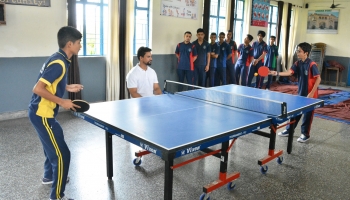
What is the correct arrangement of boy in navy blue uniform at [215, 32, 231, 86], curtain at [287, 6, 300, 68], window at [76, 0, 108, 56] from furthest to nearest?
1. curtain at [287, 6, 300, 68]
2. boy in navy blue uniform at [215, 32, 231, 86]
3. window at [76, 0, 108, 56]

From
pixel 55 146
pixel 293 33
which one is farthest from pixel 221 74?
pixel 55 146

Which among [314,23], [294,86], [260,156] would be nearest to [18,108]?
[260,156]

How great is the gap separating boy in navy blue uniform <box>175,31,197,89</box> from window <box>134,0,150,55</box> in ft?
2.64

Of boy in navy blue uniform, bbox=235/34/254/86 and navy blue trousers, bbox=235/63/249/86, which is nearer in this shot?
boy in navy blue uniform, bbox=235/34/254/86

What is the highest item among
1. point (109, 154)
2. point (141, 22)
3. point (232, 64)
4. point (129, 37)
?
point (141, 22)

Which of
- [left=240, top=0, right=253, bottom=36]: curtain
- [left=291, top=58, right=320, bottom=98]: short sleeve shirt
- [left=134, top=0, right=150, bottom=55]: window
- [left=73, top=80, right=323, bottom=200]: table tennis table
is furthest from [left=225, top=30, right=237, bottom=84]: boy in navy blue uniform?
[left=73, top=80, right=323, bottom=200]: table tennis table

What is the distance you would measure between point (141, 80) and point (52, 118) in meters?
1.62

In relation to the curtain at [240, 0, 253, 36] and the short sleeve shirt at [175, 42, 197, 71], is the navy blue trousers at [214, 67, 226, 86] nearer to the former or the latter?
the short sleeve shirt at [175, 42, 197, 71]

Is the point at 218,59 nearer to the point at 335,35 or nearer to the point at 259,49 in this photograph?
the point at 259,49

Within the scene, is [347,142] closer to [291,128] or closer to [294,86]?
[291,128]

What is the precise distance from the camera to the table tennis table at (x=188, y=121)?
2.18 metres

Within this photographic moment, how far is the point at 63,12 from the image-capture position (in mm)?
5438

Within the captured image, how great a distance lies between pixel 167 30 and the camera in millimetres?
7062

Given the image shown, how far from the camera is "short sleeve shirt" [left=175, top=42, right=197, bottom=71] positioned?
7.01 m
